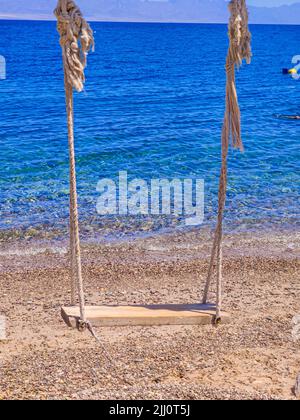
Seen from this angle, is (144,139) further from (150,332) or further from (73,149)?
(73,149)

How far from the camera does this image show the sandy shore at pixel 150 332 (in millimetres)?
10266

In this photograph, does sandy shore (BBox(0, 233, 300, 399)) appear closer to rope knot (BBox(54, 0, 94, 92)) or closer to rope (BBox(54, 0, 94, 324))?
rope (BBox(54, 0, 94, 324))

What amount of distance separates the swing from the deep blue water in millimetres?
7617

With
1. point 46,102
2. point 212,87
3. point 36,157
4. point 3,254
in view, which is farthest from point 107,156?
point 212,87

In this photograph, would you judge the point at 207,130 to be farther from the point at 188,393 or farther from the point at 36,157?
the point at 188,393

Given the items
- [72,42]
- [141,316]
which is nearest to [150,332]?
[141,316]

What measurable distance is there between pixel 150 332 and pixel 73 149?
3.40m

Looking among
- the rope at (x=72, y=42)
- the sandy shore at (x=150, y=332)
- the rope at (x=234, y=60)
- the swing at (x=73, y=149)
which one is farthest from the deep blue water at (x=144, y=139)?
the rope at (x=72, y=42)

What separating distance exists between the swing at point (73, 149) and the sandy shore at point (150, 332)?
0.30m

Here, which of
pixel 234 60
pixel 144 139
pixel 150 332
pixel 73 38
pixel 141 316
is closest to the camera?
pixel 73 38

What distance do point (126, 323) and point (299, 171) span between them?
16.9 m

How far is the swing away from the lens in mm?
10789

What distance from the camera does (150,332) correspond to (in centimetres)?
1204

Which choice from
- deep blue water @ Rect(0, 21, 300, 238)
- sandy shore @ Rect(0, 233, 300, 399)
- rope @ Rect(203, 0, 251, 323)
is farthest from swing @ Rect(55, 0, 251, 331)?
deep blue water @ Rect(0, 21, 300, 238)
